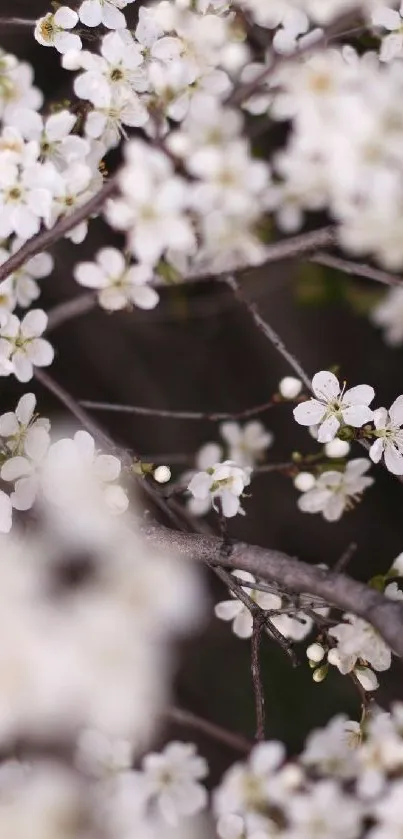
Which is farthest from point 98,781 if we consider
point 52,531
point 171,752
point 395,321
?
point 395,321

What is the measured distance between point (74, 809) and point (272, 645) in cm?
99

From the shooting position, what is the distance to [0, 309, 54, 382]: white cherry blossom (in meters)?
1.01

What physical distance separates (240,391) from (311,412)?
89 cm

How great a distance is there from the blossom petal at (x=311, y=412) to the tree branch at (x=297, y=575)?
0.18 m

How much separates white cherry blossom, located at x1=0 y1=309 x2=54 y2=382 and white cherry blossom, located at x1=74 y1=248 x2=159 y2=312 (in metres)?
0.13

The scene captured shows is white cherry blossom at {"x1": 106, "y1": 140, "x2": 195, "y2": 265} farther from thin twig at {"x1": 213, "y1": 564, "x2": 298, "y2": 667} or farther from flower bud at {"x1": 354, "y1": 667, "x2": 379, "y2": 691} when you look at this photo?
flower bud at {"x1": 354, "y1": 667, "x2": 379, "y2": 691}

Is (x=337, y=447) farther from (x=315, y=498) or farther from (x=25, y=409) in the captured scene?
(x=25, y=409)

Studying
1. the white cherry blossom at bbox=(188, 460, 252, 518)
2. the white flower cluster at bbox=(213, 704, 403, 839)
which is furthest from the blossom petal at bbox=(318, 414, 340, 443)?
the white flower cluster at bbox=(213, 704, 403, 839)

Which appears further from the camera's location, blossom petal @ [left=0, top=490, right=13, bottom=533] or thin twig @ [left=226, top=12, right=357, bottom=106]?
blossom petal @ [left=0, top=490, right=13, bottom=533]

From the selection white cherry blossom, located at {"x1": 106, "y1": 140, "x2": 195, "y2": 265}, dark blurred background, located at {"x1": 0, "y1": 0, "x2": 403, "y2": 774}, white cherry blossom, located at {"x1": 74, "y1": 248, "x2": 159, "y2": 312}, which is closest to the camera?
white cherry blossom, located at {"x1": 106, "y1": 140, "x2": 195, "y2": 265}

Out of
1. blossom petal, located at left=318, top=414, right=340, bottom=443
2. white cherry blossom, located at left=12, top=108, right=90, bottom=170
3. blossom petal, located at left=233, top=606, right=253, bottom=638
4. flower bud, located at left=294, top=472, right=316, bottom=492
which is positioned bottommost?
blossom petal, located at left=233, top=606, right=253, bottom=638

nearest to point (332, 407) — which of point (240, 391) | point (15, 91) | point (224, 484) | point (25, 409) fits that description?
point (224, 484)

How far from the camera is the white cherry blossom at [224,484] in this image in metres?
0.98

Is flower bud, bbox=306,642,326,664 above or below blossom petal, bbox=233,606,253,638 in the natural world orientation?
above
